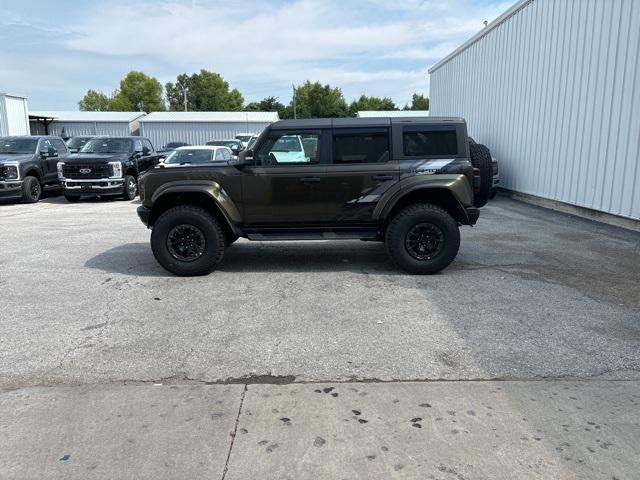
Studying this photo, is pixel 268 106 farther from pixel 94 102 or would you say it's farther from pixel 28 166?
pixel 28 166

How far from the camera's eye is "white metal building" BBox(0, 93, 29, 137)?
22969mm

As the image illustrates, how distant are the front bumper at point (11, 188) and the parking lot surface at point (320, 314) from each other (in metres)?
6.70

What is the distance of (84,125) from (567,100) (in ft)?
142

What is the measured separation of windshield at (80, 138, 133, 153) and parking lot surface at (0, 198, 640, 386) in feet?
26.1

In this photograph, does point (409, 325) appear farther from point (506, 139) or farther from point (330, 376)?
point (506, 139)

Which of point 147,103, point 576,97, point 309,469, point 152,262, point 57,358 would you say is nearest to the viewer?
point 309,469

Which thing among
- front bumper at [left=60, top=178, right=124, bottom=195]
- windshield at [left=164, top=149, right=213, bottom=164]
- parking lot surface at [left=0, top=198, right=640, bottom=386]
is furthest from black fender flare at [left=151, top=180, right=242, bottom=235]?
front bumper at [left=60, top=178, right=124, bottom=195]

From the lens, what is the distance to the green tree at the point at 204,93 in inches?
3716

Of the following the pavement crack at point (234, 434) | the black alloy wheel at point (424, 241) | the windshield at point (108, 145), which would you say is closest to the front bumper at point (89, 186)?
the windshield at point (108, 145)

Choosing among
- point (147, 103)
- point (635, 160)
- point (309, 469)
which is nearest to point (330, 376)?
point (309, 469)

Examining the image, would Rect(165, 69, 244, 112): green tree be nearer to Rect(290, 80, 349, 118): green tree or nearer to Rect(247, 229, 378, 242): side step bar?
Rect(290, 80, 349, 118): green tree

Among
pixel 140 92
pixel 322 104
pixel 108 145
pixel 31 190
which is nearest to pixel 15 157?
pixel 31 190

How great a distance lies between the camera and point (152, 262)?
7.38 m

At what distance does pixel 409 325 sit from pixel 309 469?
2.30m
